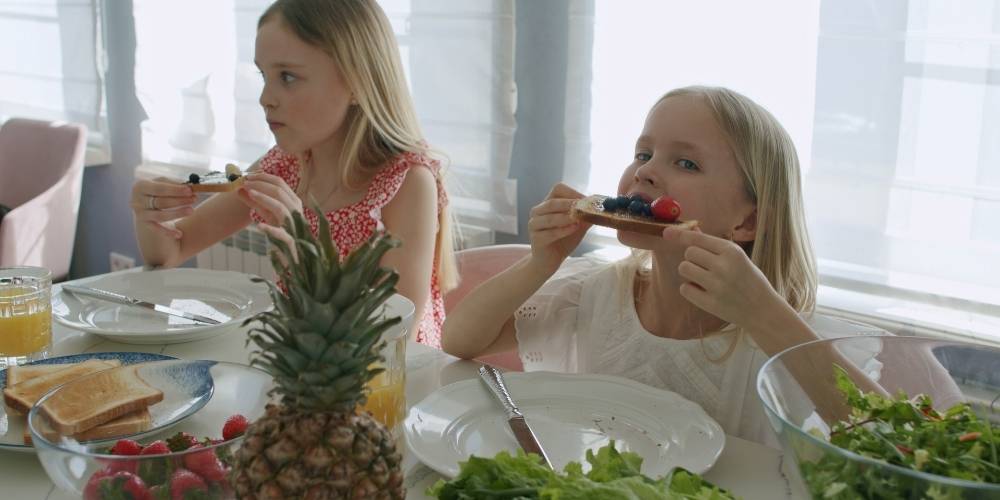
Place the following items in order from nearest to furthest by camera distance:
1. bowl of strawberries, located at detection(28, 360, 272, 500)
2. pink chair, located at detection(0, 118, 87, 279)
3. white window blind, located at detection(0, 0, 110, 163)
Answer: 1. bowl of strawberries, located at detection(28, 360, 272, 500)
2. pink chair, located at detection(0, 118, 87, 279)
3. white window blind, located at detection(0, 0, 110, 163)

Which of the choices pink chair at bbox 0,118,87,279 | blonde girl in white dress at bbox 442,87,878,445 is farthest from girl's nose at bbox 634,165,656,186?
pink chair at bbox 0,118,87,279

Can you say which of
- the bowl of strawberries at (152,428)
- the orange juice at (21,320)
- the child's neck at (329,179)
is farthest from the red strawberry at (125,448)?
the child's neck at (329,179)

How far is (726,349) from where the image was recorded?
1.54m

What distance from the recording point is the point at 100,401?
1.07 meters

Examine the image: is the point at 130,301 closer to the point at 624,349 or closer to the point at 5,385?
the point at 5,385

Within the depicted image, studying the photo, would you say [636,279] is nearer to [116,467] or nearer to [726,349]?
[726,349]

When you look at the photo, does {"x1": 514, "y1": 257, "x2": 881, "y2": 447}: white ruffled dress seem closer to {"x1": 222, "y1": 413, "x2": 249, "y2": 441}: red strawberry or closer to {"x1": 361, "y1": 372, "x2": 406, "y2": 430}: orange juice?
{"x1": 361, "y1": 372, "x2": 406, "y2": 430}: orange juice

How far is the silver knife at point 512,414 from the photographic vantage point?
3.59 ft

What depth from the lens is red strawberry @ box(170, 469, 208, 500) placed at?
0.88 meters

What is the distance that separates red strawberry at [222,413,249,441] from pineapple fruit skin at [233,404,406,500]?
9.2 inches

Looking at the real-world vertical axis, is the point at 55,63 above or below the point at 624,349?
above

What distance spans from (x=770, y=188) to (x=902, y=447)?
2.54 ft

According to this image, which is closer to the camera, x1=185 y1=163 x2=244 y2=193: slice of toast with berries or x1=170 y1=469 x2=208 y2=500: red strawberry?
x1=170 y1=469 x2=208 y2=500: red strawberry

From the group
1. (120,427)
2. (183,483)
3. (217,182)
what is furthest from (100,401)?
(217,182)
